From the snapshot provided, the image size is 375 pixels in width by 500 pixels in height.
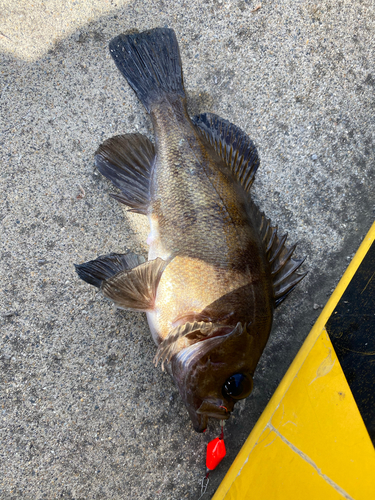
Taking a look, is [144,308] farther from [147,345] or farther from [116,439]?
[116,439]

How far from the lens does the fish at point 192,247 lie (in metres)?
1.58

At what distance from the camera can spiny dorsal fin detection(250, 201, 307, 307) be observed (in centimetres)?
183

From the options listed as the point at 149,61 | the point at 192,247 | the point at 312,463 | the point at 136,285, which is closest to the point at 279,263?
the point at 192,247

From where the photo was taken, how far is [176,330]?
5.31 feet

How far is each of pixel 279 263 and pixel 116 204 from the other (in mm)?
1136

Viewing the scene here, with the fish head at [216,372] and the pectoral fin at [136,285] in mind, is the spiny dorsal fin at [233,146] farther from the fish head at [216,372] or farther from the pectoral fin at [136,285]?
the fish head at [216,372]

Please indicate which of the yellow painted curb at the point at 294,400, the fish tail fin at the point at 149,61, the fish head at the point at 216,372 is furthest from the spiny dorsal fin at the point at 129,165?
the yellow painted curb at the point at 294,400

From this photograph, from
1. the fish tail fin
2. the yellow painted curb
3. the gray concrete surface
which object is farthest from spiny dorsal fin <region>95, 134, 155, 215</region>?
the yellow painted curb

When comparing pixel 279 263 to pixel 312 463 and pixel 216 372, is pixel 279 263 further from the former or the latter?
pixel 312 463

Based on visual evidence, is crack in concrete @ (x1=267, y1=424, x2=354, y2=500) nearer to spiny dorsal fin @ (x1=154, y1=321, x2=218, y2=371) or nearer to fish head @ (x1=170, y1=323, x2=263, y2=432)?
fish head @ (x1=170, y1=323, x2=263, y2=432)

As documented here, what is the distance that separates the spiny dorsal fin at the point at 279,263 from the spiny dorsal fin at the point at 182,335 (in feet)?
1.59

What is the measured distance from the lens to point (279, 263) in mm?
1843

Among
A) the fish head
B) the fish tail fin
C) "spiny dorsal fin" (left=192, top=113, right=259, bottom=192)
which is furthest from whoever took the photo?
the fish tail fin

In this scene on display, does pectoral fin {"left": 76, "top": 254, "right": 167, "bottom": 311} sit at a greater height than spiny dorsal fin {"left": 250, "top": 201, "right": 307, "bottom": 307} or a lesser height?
greater
